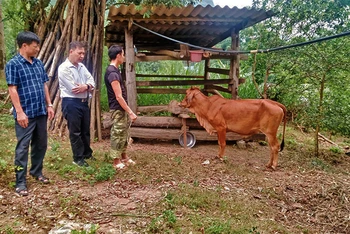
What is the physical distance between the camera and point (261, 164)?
6.40 m

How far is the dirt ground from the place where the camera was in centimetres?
353

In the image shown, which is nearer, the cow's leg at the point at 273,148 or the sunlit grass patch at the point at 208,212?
the sunlit grass patch at the point at 208,212

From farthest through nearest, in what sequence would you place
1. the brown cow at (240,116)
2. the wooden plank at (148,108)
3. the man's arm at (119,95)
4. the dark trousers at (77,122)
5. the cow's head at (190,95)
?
1. the wooden plank at (148,108)
2. the cow's head at (190,95)
3. the brown cow at (240,116)
4. the dark trousers at (77,122)
5. the man's arm at (119,95)

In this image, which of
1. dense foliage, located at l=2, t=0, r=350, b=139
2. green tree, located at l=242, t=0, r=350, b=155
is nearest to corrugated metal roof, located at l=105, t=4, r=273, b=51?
dense foliage, located at l=2, t=0, r=350, b=139

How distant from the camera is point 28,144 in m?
4.04

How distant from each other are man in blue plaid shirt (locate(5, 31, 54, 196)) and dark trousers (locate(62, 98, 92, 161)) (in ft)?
1.62

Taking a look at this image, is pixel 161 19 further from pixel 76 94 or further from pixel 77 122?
pixel 77 122

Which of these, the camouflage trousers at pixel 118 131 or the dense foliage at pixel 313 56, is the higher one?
the dense foliage at pixel 313 56

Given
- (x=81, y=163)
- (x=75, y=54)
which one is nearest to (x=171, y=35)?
Answer: (x=75, y=54)

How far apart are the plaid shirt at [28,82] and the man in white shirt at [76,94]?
507mm

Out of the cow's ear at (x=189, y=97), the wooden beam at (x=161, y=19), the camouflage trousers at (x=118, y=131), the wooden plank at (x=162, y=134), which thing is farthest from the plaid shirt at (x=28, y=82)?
the wooden plank at (x=162, y=134)

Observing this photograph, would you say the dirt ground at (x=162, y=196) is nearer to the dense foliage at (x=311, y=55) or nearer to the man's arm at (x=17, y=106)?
the man's arm at (x=17, y=106)

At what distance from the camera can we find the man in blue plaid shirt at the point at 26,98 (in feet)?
12.6

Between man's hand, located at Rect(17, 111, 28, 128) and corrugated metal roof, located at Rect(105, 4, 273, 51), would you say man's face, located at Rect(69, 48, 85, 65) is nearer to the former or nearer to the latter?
man's hand, located at Rect(17, 111, 28, 128)
